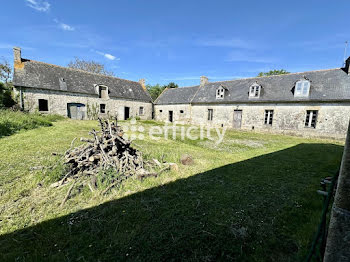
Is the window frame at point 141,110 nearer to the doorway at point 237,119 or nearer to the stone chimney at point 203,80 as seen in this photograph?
the stone chimney at point 203,80

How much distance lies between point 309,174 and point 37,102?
21.1m

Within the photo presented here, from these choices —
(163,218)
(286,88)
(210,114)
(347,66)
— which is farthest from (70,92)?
(347,66)

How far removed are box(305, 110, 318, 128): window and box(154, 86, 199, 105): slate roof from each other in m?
12.5

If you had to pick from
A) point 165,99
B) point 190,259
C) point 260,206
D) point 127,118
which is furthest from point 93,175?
point 165,99

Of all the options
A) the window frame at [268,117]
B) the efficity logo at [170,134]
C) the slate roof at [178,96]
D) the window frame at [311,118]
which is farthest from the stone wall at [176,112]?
the window frame at [311,118]

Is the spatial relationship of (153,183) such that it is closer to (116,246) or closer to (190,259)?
(116,246)

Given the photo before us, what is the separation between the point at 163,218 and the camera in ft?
8.35

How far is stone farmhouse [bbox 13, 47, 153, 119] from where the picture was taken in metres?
15.2

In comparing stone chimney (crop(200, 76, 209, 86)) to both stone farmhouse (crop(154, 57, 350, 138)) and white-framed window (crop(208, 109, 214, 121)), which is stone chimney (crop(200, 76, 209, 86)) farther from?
white-framed window (crop(208, 109, 214, 121))

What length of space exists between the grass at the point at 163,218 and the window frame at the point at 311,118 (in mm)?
12136

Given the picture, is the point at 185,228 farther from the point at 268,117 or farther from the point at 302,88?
the point at 302,88

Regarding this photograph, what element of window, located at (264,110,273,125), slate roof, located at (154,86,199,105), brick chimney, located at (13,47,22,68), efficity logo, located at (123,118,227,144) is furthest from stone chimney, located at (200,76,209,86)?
brick chimney, located at (13,47,22,68)

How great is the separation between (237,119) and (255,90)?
11.2 feet

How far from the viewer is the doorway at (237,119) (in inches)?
669
